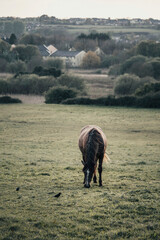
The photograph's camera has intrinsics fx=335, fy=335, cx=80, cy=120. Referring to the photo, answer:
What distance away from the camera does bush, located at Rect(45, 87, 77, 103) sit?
59.9 m

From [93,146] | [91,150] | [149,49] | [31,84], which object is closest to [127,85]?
[31,84]

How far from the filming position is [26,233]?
8.23 metres

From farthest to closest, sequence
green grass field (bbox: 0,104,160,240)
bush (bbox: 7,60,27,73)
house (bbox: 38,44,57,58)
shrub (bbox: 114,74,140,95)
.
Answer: house (bbox: 38,44,57,58)
bush (bbox: 7,60,27,73)
shrub (bbox: 114,74,140,95)
green grass field (bbox: 0,104,160,240)

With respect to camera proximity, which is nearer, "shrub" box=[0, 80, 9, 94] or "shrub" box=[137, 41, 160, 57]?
"shrub" box=[0, 80, 9, 94]

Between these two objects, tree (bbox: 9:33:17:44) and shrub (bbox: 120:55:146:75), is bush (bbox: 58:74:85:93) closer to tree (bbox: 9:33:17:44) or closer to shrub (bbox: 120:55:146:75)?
shrub (bbox: 120:55:146:75)

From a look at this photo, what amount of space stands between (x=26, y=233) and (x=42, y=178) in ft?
19.7

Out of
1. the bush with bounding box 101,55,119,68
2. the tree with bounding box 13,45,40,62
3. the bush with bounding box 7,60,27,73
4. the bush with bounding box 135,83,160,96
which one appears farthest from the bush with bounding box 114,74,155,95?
the tree with bounding box 13,45,40,62

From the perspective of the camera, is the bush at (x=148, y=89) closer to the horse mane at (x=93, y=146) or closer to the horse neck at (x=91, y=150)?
the horse mane at (x=93, y=146)

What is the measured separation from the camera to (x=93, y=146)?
12.1 metres

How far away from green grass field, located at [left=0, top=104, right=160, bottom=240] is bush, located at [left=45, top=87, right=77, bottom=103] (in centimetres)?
2911

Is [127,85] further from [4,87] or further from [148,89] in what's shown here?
[4,87]

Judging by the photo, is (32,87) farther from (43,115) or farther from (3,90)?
(43,115)

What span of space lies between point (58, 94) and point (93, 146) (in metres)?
48.5

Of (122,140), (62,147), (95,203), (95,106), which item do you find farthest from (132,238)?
(95,106)
